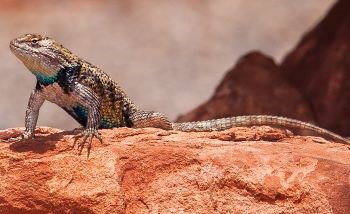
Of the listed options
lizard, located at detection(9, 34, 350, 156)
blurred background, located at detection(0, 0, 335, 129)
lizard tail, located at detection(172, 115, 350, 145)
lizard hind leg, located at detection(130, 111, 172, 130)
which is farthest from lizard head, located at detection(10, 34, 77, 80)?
blurred background, located at detection(0, 0, 335, 129)

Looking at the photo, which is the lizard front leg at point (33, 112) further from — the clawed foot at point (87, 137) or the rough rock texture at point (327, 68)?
the rough rock texture at point (327, 68)

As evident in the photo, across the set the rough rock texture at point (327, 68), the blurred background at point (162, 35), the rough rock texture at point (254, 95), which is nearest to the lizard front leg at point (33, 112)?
the rough rock texture at point (254, 95)

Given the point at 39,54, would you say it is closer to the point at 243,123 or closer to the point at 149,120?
the point at 149,120

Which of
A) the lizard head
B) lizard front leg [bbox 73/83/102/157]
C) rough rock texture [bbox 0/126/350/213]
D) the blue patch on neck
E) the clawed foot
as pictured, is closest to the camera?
rough rock texture [bbox 0/126/350/213]

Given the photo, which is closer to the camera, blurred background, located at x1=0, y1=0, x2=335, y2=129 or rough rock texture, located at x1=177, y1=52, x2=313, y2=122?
rough rock texture, located at x1=177, y1=52, x2=313, y2=122

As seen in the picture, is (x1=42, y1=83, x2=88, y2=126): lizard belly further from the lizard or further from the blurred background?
the blurred background
